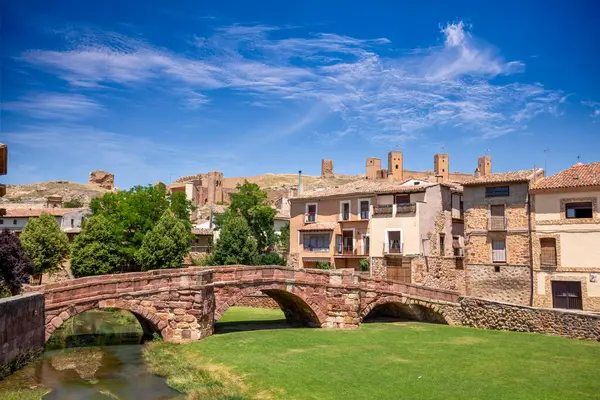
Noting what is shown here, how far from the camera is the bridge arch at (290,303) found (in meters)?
24.8

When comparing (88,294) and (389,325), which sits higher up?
(88,294)

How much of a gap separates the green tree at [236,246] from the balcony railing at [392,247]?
12188 millimetres

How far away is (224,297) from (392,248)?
18.0 metres

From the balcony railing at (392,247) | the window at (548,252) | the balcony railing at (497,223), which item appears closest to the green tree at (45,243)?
the balcony railing at (392,247)

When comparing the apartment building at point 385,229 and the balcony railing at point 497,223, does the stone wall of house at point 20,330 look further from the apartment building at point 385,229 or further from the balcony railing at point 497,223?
the balcony railing at point 497,223

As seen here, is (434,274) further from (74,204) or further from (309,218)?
(74,204)

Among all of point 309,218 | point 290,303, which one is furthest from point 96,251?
point 290,303

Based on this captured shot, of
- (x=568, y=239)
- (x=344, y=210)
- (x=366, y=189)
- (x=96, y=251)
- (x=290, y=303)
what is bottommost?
(x=290, y=303)

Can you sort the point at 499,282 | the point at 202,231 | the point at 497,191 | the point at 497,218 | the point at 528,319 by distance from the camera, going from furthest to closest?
the point at 202,231, the point at 497,191, the point at 497,218, the point at 499,282, the point at 528,319

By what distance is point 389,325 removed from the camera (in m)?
28.1

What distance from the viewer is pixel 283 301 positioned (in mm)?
29547

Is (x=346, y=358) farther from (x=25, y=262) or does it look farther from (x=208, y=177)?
(x=208, y=177)

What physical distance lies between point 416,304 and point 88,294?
56.5ft

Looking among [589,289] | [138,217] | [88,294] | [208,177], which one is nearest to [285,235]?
[138,217]
